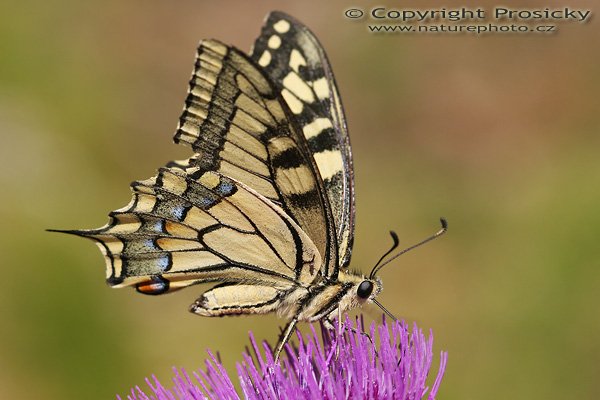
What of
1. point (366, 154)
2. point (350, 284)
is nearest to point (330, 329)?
point (350, 284)

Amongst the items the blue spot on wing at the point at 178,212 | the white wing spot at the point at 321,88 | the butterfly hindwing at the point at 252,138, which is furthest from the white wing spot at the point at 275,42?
the blue spot on wing at the point at 178,212

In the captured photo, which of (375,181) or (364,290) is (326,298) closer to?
(364,290)

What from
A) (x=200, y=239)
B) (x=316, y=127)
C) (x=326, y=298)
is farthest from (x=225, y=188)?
(x=326, y=298)

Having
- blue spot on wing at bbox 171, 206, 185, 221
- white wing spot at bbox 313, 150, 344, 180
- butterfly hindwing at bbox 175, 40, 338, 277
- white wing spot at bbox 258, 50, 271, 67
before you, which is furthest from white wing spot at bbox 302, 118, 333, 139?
blue spot on wing at bbox 171, 206, 185, 221

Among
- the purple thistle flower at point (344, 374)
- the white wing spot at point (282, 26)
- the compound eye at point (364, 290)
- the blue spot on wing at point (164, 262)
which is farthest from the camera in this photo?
the white wing spot at point (282, 26)

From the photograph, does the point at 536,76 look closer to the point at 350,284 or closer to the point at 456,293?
the point at 456,293

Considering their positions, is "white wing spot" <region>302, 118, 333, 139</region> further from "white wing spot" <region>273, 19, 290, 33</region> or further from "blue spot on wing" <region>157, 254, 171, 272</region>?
"blue spot on wing" <region>157, 254, 171, 272</region>

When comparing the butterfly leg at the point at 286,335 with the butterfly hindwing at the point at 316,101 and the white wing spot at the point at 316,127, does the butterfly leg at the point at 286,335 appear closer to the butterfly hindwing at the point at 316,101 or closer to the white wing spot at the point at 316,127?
the butterfly hindwing at the point at 316,101
